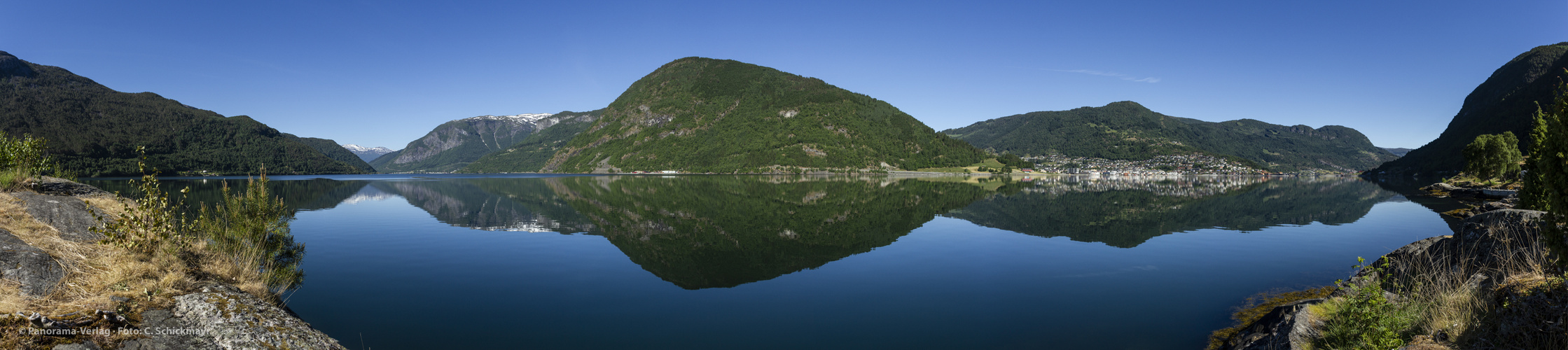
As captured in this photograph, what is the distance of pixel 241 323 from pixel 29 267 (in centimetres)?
272

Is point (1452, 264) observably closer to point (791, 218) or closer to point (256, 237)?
point (256, 237)

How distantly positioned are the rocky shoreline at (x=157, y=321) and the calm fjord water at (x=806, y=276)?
2.24m

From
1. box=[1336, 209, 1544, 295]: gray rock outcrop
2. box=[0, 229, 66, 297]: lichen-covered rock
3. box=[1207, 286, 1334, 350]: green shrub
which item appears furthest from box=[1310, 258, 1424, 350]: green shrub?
box=[0, 229, 66, 297]: lichen-covered rock

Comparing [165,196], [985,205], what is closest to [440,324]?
[165,196]

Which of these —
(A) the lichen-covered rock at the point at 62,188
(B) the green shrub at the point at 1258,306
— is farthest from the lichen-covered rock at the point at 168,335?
(B) the green shrub at the point at 1258,306

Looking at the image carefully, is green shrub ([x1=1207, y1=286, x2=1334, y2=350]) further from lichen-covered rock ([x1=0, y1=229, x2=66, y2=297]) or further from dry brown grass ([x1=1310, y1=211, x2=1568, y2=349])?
lichen-covered rock ([x1=0, y1=229, x2=66, y2=297])

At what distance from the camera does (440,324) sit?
10.5 meters

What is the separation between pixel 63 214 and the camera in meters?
10.3

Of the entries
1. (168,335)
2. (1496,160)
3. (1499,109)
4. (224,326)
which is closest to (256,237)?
Result: (224,326)

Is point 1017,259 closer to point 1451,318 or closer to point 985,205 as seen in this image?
point 1451,318

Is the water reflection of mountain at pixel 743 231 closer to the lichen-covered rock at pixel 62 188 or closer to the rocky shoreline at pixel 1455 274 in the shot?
the rocky shoreline at pixel 1455 274

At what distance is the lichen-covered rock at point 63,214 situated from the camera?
952 centimetres

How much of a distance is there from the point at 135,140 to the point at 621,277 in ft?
794

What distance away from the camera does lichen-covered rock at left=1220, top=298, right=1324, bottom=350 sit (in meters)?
7.53
